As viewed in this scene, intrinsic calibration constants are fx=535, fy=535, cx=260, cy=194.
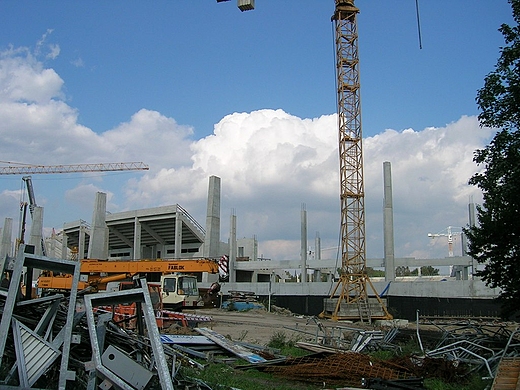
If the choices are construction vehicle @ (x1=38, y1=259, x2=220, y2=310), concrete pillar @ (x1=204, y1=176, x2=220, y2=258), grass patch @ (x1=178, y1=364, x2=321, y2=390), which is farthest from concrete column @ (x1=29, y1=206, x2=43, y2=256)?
grass patch @ (x1=178, y1=364, x2=321, y2=390)

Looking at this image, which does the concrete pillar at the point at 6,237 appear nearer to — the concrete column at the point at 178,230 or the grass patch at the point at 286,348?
the concrete column at the point at 178,230

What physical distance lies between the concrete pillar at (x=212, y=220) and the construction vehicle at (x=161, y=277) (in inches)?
409

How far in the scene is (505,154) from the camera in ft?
48.7

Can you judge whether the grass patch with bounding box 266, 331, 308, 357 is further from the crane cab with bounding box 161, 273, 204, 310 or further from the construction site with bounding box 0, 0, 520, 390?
the crane cab with bounding box 161, 273, 204, 310

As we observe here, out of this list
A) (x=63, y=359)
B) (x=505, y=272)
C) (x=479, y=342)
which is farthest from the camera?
(x=505, y=272)

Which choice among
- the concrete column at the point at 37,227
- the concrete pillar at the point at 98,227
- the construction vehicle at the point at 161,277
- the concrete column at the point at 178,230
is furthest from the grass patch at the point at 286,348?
the concrete column at the point at 37,227

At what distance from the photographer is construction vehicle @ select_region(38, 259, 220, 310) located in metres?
27.2

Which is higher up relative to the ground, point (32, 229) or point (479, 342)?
point (32, 229)

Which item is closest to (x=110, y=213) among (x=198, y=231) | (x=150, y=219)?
(x=150, y=219)

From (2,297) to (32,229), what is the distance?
191 ft

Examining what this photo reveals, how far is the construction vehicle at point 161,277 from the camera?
89.1 ft

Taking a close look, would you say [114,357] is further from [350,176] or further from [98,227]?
[98,227]

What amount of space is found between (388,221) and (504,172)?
25191mm

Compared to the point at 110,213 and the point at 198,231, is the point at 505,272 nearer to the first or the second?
the point at 198,231
